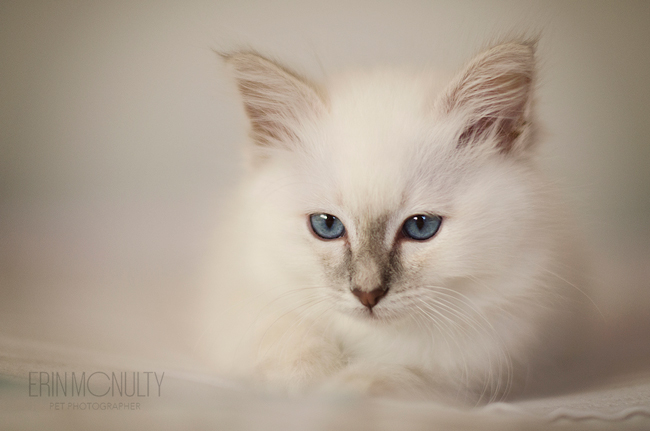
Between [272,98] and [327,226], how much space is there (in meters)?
0.41

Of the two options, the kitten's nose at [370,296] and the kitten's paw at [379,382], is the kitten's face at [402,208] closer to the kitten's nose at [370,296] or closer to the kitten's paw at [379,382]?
the kitten's nose at [370,296]

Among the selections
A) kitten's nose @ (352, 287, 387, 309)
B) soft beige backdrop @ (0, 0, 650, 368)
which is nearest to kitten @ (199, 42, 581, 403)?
kitten's nose @ (352, 287, 387, 309)

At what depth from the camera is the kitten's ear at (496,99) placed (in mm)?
Answer: 1212

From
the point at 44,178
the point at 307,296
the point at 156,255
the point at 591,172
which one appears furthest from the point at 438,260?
the point at 44,178

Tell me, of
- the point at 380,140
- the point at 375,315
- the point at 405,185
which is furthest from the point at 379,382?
the point at 380,140

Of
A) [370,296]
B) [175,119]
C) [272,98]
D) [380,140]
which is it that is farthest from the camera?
[175,119]

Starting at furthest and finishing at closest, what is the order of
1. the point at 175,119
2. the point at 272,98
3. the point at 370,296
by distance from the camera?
the point at 175,119 → the point at 272,98 → the point at 370,296

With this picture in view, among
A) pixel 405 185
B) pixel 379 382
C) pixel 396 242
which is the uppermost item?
pixel 405 185

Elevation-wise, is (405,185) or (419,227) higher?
(405,185)

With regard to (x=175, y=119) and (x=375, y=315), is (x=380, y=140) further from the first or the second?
(x=175, y=119)

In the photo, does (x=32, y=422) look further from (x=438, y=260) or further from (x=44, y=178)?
(x=438, y=260)

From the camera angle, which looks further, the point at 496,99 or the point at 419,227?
the point at 496,99

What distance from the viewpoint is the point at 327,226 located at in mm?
1248

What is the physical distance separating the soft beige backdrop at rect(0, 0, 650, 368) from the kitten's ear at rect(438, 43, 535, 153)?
237 mm
